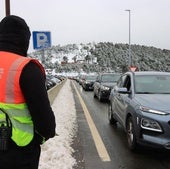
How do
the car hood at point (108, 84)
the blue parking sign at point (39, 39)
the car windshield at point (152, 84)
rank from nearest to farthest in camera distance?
the car windshield at point (152, 84), the blue parking sign at point (39, 39), the car hood at point (108, 84)

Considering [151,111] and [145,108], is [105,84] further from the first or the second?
[151,111]

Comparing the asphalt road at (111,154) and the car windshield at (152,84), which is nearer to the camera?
the asphalt road at (111,154)

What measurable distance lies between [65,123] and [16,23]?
8.41 metres

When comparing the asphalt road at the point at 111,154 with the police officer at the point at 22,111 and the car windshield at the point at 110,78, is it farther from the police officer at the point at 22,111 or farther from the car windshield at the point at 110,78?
the car windshield at the point at 110,78

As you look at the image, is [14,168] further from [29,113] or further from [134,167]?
[134,167]

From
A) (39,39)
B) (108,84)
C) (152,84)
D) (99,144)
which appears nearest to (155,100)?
(152,84)

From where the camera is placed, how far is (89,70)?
185500 millimetres

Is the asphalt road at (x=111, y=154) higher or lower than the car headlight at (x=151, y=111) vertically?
lower

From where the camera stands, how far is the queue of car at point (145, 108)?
6668mm

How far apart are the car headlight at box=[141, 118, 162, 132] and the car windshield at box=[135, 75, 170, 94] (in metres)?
1.46

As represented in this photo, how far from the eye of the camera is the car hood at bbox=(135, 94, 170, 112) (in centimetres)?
691

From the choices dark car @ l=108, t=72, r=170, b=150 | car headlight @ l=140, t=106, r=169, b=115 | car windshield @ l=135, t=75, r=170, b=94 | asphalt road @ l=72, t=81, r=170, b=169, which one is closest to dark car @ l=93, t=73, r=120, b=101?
asphalt road @ l=72, t=81, r=170, b=169

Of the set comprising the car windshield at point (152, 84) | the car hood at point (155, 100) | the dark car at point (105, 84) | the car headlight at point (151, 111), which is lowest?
the dark car at point (105, 84)

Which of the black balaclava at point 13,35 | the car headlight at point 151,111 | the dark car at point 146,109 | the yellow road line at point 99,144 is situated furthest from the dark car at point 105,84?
the black balaclava at point 13,35
